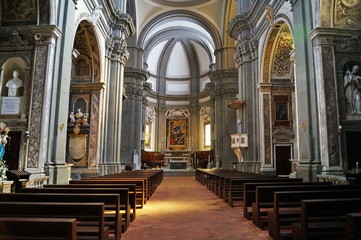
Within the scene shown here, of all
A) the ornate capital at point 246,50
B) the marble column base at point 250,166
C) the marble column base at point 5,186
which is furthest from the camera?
the ornate capital at point 246,50

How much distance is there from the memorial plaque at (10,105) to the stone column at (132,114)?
41.7 feet

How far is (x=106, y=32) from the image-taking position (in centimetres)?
Result: 1298

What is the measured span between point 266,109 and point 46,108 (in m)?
9.60

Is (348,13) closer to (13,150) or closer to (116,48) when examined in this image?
(116,48)

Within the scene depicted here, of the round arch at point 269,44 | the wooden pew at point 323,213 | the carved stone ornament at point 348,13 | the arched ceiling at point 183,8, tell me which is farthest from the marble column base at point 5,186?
the arched ceiling at point 183,8

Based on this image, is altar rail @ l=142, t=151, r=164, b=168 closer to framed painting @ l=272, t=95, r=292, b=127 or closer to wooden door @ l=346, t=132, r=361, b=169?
framed painting @ l=272, t=95, r=292, b=127

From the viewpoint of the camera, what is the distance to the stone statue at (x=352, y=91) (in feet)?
25.7

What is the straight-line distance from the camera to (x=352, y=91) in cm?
788

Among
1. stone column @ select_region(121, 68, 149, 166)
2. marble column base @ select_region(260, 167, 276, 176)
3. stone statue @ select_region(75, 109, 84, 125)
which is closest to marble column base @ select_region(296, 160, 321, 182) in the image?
marble column base @ select_region(260, 167, 276, 176)

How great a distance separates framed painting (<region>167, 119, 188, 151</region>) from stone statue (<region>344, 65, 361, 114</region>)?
2131 cm

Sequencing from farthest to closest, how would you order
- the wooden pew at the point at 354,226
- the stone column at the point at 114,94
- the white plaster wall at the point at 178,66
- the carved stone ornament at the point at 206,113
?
the white plaster wall at the point at 178,66, the carved stone ornament at the point at 206,113, the stone column at the point at 114,94, the wooden pew at the point at 354,226

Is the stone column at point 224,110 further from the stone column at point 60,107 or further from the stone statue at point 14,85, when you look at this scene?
the stone statue at point 14,85

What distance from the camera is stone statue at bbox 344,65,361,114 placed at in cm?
783

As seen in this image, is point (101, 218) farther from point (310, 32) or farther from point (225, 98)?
point (225, 98)
